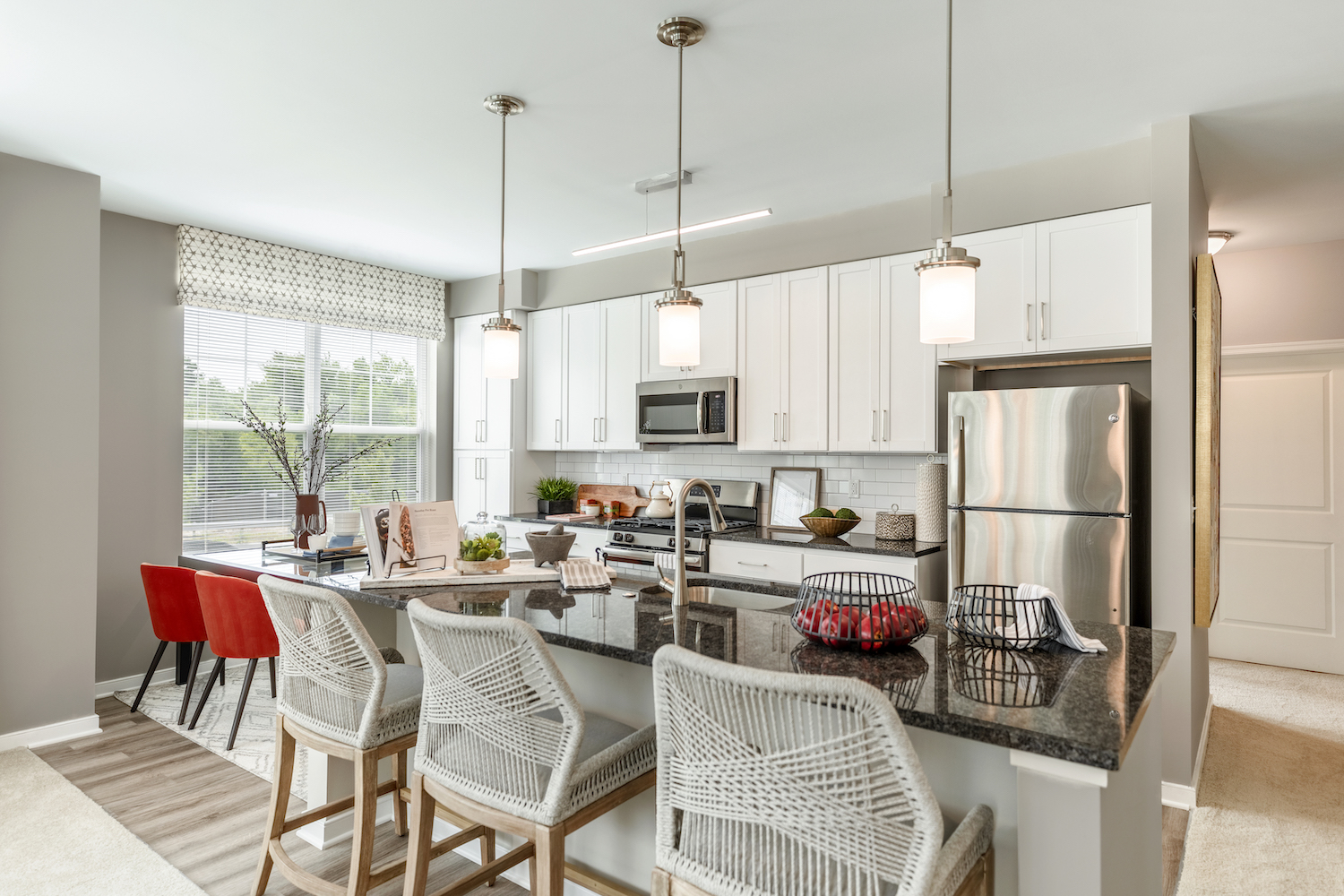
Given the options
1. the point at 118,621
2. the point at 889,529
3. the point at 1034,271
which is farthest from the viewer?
the point at 118,621

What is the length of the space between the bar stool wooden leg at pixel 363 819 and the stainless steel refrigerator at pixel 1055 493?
247 cm

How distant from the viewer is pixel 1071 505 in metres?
3.12

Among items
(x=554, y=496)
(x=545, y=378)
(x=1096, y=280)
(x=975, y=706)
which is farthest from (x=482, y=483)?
(x=975, y=706)

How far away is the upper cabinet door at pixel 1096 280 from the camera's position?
3.19 metres

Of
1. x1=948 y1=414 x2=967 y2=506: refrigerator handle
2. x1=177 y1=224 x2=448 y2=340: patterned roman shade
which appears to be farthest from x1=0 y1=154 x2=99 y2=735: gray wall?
x1=948 y1=414 x2=967 y2=506: refrigerator handle

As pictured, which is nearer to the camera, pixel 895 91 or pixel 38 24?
pixel 38 24

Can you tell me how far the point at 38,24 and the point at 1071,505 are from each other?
3888 mm

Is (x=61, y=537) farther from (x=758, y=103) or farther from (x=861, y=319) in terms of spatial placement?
(x=861, y=319)

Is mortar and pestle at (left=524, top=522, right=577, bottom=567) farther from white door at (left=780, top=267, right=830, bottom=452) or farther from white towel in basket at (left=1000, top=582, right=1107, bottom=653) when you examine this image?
white door at (left=780, top=267, right=830, bottom=452)

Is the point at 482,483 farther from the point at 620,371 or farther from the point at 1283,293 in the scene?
the point at 1283,293

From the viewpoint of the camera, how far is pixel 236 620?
346 centimetres

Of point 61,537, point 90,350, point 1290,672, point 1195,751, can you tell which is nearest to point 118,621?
point 61,537

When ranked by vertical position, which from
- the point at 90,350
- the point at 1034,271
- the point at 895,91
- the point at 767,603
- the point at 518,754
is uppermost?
the point at 895,91

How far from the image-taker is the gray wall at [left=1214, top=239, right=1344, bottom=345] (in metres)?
4.59
